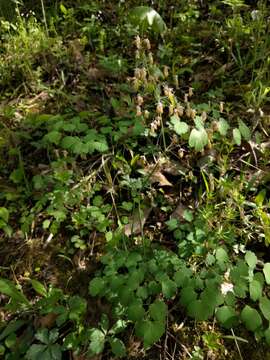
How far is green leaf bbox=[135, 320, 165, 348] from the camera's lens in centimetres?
142

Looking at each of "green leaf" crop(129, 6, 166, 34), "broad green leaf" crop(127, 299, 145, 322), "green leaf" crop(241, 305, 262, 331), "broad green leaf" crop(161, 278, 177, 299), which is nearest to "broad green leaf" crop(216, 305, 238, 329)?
"green leaf" crop(241, 305, 262, 331)

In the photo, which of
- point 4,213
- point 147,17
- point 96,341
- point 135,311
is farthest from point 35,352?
point 147,17

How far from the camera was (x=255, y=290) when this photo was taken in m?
1.51

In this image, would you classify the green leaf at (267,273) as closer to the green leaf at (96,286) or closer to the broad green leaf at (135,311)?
the broad green leaf at (135,311)

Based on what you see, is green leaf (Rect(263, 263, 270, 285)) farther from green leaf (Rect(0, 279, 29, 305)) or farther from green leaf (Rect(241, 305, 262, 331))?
green leaf (Rect(0, 279, 29, 305))

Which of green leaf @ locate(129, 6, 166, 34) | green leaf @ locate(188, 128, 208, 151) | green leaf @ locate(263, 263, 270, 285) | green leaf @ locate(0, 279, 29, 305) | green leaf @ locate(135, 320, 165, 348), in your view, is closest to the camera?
green leaf @ locate(135, 320, 165, 348)

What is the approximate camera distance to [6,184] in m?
2.20

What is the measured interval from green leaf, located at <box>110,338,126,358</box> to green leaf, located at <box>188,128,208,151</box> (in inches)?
35.4

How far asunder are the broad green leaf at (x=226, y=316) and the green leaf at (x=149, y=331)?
0.21 meters

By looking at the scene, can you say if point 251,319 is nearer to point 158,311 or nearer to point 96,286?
point 158,311

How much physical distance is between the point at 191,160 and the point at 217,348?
38.4 inches

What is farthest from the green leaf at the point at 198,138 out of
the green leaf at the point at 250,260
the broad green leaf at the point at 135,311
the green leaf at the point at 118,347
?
the green leaf at the point at 118,347

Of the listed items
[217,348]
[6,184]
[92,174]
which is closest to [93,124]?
[92,174]

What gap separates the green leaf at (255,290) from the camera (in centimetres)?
150
